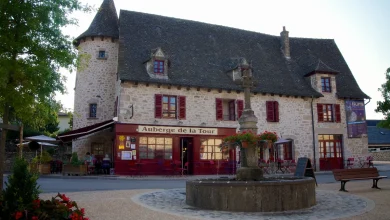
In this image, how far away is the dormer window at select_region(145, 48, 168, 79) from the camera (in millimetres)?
19219

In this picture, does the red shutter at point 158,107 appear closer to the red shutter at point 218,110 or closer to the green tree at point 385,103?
the red shutter at point 218,110

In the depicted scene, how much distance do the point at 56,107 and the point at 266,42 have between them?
67.9 feet

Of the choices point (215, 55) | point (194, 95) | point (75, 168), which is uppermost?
point (215, 55)

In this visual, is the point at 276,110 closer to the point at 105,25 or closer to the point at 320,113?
the point at 320,113

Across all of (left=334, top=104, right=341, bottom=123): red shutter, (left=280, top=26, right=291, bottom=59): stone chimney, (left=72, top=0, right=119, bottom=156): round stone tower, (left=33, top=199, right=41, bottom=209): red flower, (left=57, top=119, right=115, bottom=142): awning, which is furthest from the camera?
(left=280, top=26, right=291, bottom=59): stone chimney

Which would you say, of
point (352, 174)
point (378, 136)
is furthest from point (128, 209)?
point (378, 136)

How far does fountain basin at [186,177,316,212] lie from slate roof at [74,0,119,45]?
15906mm

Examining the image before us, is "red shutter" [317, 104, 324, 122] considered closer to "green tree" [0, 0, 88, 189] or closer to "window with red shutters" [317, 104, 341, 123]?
"window with red shutters" [317, 104, 341, 123]

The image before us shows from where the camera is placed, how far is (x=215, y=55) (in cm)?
2277

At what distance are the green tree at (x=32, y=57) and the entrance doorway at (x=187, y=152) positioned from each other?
497 inches

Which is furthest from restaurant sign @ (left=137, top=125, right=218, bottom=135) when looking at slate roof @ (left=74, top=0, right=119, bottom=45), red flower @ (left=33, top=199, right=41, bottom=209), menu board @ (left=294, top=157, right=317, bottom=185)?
red flower @ (left=33, top=199, right=41, bottom=209)

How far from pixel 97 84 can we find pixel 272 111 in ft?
35.2

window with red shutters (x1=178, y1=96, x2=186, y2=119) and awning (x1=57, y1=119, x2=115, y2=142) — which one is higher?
window with red shutters (x1=178, y1=96, x2=186, y2=119)

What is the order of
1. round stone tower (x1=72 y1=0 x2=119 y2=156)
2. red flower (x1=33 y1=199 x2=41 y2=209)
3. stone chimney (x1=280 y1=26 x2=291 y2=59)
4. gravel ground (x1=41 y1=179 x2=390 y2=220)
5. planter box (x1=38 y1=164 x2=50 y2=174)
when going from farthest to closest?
stone chimney (x1=280 y1=26 x2=291 y2=59) → round stone tower (x1=72 y1=0 x2=119 y2=156) → planter box (x1=38 y1=164 x2=50 y2=174) → gravel ground (x1=41 y1=179 x2=390 y2=220) → red flower (x1=33 y1=199 x2=41 y2=209)
